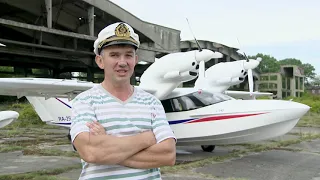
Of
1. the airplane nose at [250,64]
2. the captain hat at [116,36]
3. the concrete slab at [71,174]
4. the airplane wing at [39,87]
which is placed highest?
the airplane nose at [250,64]

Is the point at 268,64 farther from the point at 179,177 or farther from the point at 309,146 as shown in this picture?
the point at 179,177

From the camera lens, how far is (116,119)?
196cm

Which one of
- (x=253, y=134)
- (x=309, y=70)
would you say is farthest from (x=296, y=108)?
(x=309, y=70)

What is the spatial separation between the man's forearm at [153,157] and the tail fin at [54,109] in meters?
10.8

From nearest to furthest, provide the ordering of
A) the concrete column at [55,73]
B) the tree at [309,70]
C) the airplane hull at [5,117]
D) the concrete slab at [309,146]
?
the airplane hull at [5,117] < the concrete slab at [309,146] < the concrete column at [55,73] < the tree at [309,70]

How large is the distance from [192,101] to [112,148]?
24.3 feet

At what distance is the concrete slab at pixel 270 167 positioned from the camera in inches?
266

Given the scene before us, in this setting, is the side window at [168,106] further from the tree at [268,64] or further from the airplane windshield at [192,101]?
the tree at [268,64]

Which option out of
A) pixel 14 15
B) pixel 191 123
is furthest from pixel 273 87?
pixel 191 123

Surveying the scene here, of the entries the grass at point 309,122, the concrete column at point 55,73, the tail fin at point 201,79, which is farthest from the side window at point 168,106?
the concrete column at point 55,73

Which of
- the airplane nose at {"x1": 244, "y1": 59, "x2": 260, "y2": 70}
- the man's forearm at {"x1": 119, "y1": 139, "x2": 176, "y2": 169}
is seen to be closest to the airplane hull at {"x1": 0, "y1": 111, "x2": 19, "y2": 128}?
the man's forearm at {"x1": 119, "y1": 139, "x2": 176, "y2": 169}

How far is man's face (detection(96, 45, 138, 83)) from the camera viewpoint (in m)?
2.07

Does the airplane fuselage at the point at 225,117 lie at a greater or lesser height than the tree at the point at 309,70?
lesser

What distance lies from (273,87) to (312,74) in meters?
58.4
